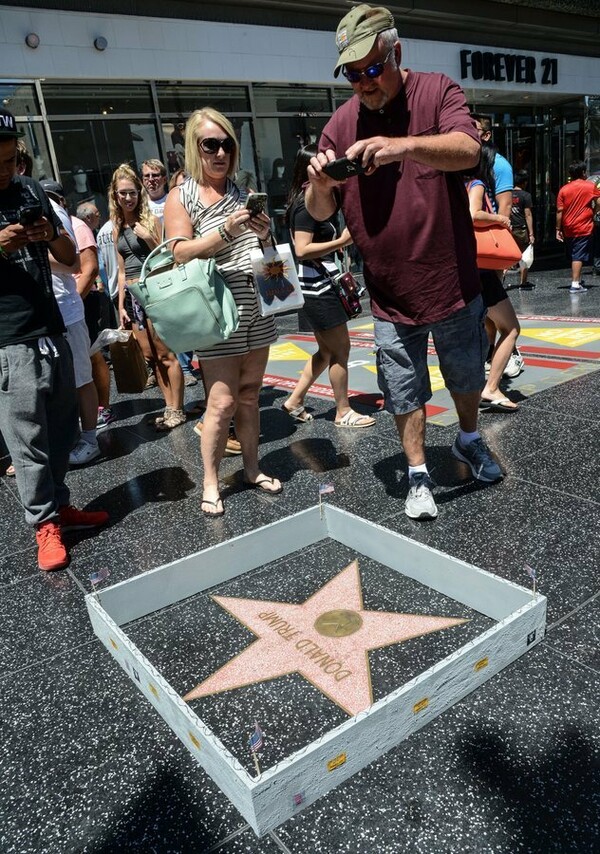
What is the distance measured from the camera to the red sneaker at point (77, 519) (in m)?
3.48

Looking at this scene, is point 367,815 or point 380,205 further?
point 380,205

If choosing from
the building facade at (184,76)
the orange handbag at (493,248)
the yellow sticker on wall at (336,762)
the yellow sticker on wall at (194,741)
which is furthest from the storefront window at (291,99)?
the yellow sticker on wall at (336,762)

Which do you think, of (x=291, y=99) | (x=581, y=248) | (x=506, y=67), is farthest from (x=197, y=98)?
(x=506, y=67)

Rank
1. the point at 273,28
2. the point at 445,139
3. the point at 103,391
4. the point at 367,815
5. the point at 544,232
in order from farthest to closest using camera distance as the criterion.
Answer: the point at 544,232
the point at 273,28
the point at 103,391
the point at 445,139
the point at 367,815

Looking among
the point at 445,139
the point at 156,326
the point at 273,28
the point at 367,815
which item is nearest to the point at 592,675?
the point at 367,815

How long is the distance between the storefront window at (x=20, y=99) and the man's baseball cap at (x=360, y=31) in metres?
7.83

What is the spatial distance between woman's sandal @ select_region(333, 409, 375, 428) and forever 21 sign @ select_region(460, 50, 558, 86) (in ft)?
38.5

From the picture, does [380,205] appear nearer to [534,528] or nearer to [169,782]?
[534,528]

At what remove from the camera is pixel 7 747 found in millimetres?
2047

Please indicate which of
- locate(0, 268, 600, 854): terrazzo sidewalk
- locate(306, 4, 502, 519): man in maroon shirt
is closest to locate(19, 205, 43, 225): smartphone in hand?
locate(306, 4, 502, 519): man in maroon shirt

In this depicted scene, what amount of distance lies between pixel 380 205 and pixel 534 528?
161 centimetres

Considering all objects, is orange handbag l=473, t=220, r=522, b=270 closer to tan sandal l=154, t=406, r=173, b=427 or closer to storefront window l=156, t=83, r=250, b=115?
tan sandal l=154, t=406, r=173, b=427

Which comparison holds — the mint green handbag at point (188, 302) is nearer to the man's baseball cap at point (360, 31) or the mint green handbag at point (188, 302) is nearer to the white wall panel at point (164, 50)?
the man's baseball cap at point (360, 31)

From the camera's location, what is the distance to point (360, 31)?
103 inches
